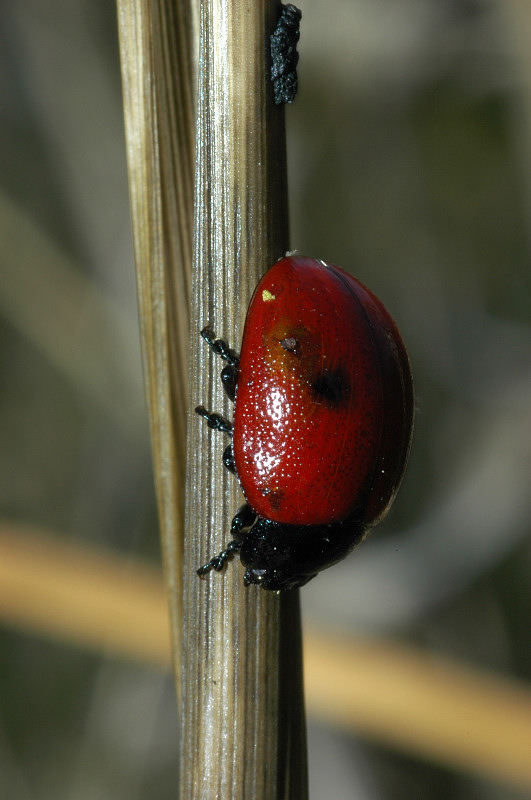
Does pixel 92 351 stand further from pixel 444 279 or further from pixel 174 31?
pixel 174 31

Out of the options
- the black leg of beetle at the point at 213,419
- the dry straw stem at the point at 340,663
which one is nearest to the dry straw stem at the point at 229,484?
the black leg of beetle at the point at 213,419

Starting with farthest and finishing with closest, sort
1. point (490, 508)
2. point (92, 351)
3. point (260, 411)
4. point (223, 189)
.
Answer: point (92, 351) < point (490, 508) < point (260, 411) < point (223, 189)

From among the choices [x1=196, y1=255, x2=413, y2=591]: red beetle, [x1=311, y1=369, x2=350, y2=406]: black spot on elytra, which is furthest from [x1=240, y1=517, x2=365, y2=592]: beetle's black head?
[x1=311, y1=369, x2=350, y2=406]: black spot on elytra

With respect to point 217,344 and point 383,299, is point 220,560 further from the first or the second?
point 383,299

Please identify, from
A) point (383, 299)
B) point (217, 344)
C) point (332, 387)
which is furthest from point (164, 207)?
point (383, 299)

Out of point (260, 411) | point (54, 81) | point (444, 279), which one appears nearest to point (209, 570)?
point (260, 411)

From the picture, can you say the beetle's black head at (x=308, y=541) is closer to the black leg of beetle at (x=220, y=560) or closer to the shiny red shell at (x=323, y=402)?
the shiny red shell at (x=323, y=402)
